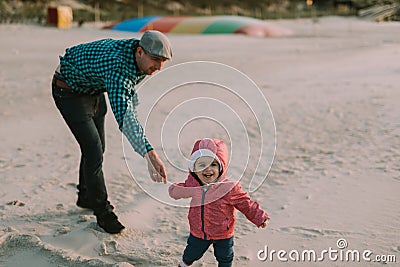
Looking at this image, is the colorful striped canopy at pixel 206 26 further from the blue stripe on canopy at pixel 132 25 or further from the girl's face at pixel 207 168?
the girl's face at pixel 207 168

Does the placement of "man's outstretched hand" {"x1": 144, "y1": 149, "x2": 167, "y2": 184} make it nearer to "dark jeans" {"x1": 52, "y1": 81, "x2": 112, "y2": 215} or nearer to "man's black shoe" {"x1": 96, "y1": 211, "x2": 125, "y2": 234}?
"dark jeans" {"x1": 52, "y1": 81, "x2": 112, "y2": 215}

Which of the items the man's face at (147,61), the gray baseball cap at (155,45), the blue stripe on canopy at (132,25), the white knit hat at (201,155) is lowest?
the white knit hat at (201,155)

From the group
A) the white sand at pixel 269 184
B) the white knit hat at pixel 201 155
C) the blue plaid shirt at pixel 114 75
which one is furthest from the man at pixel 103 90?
the white sand at pixel 269 184

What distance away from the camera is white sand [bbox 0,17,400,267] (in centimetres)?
339

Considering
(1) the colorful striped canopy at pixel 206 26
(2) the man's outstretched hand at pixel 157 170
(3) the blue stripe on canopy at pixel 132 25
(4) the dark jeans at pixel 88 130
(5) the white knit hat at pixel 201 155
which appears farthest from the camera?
(3) the blue stripe on canopy at pixel 132 25

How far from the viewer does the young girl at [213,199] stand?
261cm

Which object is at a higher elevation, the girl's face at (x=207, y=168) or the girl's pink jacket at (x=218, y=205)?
the girl's face at (x=207, y=168)

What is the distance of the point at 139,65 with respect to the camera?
2930 millimetres

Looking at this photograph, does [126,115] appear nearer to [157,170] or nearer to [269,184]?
[157,170]

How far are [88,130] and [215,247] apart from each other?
3.63 feet

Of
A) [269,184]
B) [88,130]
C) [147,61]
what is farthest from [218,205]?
[269,184]

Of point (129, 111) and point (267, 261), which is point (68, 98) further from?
point (267, 261)

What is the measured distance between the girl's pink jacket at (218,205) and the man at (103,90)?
0.65 ft

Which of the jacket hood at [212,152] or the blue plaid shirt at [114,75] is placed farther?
the blue plaid shirt at [114,75]
